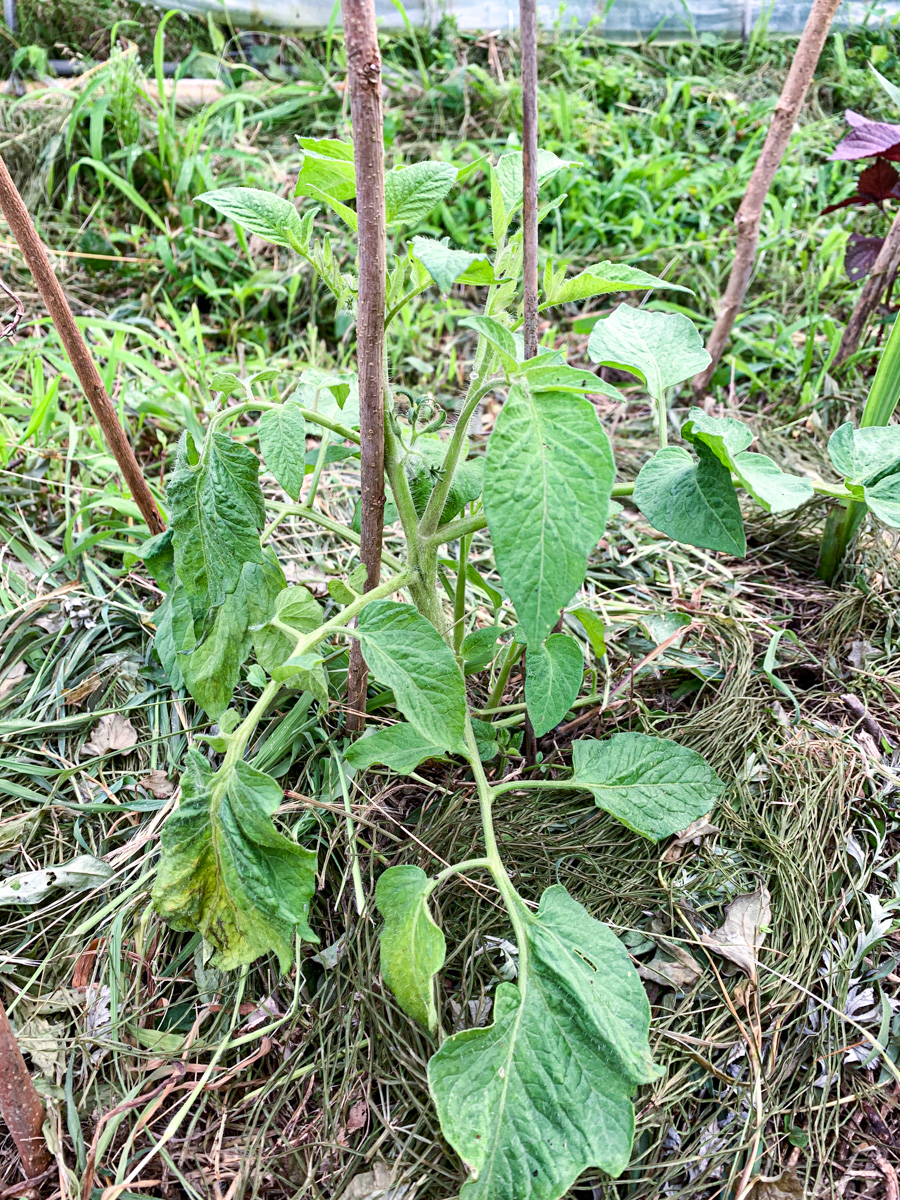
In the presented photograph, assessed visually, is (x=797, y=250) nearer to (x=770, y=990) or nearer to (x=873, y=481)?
(x=873, y=481)

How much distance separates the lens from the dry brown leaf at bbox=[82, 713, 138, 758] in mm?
1317

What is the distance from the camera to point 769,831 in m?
1.18

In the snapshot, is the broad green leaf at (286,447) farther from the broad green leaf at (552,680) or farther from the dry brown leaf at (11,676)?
the dry brown leaf at (11,676)

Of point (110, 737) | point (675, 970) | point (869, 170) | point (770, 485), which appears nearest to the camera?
point (770, 485)

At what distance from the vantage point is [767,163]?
1801 millimetres

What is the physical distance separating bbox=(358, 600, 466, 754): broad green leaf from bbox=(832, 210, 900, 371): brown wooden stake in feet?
4.25

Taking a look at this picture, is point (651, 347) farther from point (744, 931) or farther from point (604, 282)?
point (744, 931)

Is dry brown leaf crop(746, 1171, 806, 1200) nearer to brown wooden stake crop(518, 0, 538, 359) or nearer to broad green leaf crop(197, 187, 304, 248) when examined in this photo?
brown wooden stake crop(518, 0, 538, 359)

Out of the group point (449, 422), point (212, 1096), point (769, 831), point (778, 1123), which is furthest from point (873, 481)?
point (449, 422)

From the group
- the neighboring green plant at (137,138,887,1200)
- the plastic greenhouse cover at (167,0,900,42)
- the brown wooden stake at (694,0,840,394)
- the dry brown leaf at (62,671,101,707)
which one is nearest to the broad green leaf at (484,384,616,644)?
the neighboring green plant at (137,138,887,1200)

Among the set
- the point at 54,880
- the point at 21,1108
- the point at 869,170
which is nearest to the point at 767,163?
the point at 869,170

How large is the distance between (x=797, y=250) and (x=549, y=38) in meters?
1.33

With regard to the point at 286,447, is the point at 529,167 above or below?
above

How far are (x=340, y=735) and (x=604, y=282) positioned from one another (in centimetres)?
73
